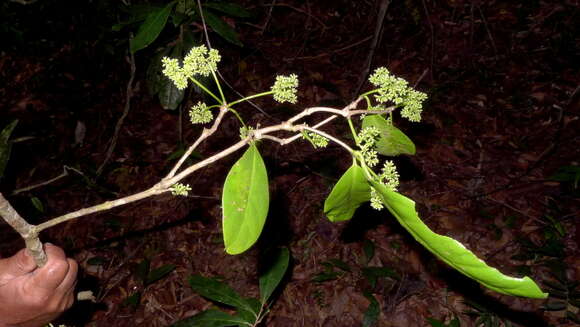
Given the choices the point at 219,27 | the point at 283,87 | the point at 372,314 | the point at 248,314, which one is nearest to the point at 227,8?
the point at 219,27

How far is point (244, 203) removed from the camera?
111 centimetres

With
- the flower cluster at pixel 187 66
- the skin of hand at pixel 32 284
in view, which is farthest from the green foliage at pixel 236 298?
the flower cluster at pixel 187 66

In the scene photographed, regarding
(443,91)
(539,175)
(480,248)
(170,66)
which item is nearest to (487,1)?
(443,91)

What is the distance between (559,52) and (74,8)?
589cm

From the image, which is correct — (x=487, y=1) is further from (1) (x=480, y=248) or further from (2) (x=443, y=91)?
(1) (x=480, y=248)

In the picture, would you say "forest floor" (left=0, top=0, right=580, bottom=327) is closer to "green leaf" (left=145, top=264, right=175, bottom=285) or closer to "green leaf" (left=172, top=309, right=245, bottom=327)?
"green leaf" (left=145, top=264, right=175, bottom=285)

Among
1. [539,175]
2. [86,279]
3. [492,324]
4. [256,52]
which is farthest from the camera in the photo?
[256,52]

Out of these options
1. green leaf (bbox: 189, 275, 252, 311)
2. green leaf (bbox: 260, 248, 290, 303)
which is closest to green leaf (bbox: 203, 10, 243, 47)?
green leaf (bbox: 260, 248, 290, 303)

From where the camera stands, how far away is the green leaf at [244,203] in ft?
3.53

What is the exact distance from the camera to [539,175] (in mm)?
4184

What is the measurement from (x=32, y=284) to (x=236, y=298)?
149cm

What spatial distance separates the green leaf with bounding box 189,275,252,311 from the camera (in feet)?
8.62

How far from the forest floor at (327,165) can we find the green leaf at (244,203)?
2428 mm

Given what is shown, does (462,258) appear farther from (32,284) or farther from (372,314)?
(372,314)
